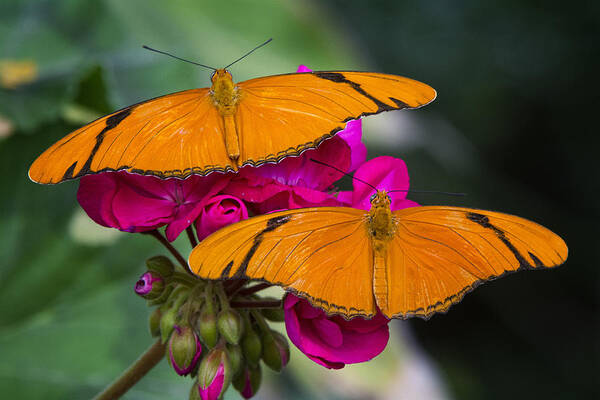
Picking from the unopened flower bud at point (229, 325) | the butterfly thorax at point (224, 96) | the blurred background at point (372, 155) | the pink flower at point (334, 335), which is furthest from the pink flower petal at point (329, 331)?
the blurred background at point (372, 155)

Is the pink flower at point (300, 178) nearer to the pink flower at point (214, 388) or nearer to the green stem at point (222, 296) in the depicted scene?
the green stem at point (222, 296)

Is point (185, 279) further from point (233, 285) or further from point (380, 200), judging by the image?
point (380, 200)

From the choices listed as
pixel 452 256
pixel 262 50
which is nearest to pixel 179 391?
pixel 452 256

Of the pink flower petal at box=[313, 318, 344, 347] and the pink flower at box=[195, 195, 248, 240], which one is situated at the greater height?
the pink flower at box=[195, 195, 248, 240]

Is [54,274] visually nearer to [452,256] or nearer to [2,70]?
[2,70]

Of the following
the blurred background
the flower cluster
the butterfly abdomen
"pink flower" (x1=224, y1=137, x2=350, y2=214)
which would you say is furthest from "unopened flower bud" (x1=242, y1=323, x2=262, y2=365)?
the blurred background

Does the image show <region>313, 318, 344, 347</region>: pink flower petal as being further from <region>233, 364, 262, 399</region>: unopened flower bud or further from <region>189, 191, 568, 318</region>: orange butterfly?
<region>233, 364, 262, 399</region>: unopened flower bud
